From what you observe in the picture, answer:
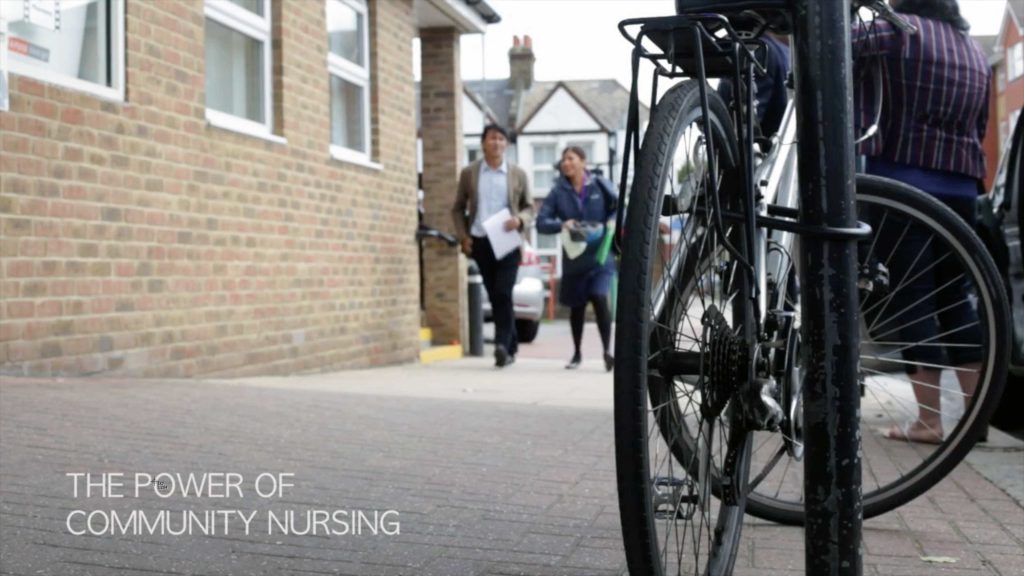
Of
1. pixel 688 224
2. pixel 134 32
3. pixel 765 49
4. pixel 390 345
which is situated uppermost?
pixel 134 32

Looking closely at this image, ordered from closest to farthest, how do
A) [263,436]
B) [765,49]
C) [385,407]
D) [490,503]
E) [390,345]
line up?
[765,49], [490,503], [263,436], [385,407], [390,345]

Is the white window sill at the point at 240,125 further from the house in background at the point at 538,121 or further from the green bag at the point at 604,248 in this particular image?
the house in background at the point at 538,121

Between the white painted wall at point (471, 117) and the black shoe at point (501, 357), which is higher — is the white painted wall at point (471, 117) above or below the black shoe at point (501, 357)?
above

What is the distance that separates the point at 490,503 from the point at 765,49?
168 centimetres

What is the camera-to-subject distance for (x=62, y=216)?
6.26 m

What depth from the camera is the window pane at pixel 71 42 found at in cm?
617

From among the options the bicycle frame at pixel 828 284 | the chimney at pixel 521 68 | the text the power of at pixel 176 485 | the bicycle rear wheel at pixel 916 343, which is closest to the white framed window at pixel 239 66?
the text the power of at pixel 176 485

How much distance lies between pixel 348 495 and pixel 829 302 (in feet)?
7.36

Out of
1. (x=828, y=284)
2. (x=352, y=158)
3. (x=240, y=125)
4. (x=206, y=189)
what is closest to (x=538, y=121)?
(x=352, y=158)

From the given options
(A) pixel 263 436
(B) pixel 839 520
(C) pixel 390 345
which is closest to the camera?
(B) pixel 839 520

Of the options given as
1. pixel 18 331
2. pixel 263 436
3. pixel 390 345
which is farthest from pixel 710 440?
pixel 390 345

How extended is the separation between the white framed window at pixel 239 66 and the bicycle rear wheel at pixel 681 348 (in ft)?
19.2

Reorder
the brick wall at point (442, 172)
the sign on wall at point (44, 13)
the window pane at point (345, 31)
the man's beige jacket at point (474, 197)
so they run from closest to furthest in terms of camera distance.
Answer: the sign on wall at point (44, 13), the window pane at point (345, 31), the man's beige jacket at point (474, 197), the brick wall at point (442, 172)

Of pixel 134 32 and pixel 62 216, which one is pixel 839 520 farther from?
pixel 134 32
